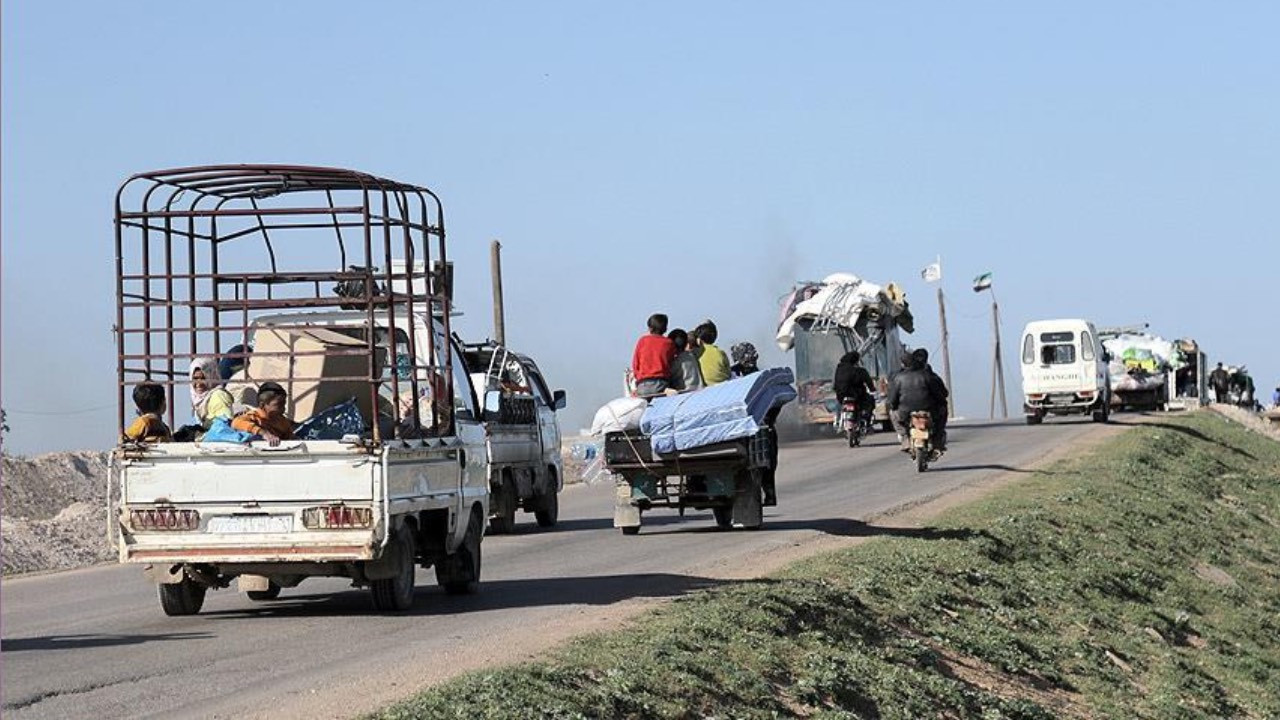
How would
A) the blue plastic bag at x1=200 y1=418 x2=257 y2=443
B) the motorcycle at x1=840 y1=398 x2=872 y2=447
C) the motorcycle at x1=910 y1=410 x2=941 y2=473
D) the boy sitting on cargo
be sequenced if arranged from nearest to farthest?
the blue plastic bag at x1=200 y1=418 x2=257 y2=443 → the boy sitting on cargo → the motorcycle at x1=910 y1=410 x2=941 y2=473 → the motorcycle at x1=840 y1=398 x2=872 y2=447

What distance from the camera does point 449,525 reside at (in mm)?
16203

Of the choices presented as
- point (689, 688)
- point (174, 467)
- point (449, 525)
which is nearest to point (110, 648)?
point (174, 467)

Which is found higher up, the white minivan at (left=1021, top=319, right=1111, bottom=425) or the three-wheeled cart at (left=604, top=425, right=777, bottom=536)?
the white minivan at (left=1021, top=319, right=1111, bottom=425)

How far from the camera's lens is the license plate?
14.5 metres

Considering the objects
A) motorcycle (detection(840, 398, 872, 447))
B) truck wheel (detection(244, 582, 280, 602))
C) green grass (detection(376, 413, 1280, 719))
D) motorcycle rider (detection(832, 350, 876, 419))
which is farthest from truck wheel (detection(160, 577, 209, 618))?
motorcycle (detection(840, 398, 872, 447))

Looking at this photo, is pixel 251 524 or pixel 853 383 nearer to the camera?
pixel 251 524

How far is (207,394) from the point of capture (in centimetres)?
1689

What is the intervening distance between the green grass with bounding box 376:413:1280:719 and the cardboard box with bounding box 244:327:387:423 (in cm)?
329

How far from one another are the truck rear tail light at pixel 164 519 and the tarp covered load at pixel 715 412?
7.56m

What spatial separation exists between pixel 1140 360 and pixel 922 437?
3930 centimetres

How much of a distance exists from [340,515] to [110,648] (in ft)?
5.95

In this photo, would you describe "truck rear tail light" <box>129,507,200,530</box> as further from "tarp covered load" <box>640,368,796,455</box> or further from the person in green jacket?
the person in green jacket

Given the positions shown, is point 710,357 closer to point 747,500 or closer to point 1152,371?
point 747,500

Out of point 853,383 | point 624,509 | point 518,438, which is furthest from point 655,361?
point 853,383
